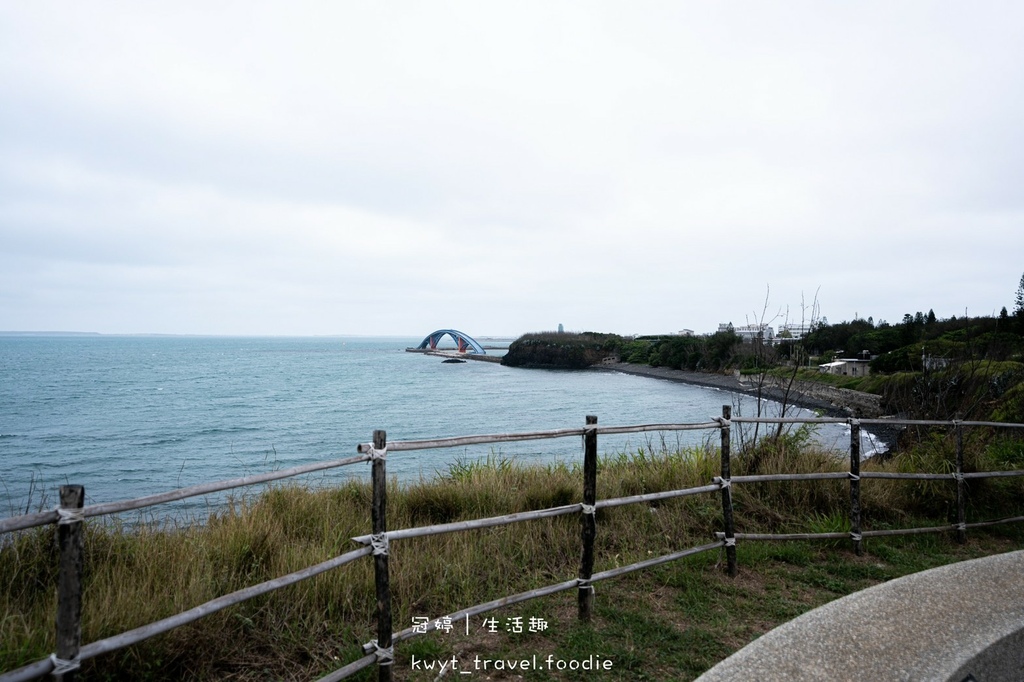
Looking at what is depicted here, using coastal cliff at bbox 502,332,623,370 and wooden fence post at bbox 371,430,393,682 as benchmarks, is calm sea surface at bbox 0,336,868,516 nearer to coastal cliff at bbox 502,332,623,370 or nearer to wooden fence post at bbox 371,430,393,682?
wooden fence post at bbox 371,430,393,682

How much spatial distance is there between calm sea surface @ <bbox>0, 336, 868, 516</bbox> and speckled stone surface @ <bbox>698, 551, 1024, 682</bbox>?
3.31m

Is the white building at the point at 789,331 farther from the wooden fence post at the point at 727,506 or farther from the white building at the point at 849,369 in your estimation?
the white building at the point at 849,369

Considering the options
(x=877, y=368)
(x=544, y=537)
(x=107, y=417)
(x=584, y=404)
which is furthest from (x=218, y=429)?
(x=877, y=368)

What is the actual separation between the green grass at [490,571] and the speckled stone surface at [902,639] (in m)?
0.43

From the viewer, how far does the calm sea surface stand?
18016 millimetres

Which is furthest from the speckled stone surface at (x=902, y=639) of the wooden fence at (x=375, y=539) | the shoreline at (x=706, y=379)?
the shoreline at (x=706, y=379)

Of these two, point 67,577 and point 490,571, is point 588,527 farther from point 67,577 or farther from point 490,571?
point 67,577

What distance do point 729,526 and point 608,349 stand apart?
3258 inches

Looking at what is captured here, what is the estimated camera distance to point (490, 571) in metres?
4.36

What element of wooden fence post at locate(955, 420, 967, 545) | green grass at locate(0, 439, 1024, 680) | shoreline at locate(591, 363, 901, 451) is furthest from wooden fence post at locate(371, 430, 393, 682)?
shoreline at locate(591, 363, 901, 451)

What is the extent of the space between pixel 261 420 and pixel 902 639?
33.5m

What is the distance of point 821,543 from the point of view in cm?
526

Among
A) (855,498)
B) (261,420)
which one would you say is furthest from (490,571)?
(261,420)

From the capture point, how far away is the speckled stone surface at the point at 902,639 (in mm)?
2891
